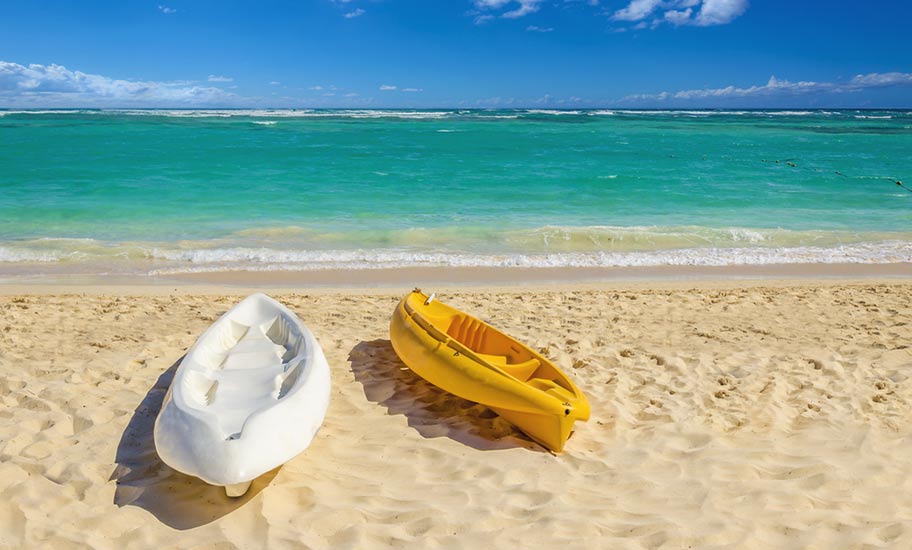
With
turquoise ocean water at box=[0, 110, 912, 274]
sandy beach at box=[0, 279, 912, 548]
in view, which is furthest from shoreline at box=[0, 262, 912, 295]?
sandy beach at box=[0, 279, 912, 548]

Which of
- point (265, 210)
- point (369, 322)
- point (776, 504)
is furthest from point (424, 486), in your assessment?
Answer: point (265, 210)

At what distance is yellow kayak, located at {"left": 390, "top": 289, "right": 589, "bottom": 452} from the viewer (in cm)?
473

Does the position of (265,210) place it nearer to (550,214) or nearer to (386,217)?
(386,217)

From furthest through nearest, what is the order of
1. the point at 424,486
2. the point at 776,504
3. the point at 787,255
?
the point at 787,255 < the point at 424,486 < the point at 776,504

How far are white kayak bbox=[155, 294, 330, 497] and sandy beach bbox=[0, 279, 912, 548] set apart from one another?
33cm

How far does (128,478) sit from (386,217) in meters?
10.8

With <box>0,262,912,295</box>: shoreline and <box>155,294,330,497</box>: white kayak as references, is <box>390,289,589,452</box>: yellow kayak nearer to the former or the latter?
<box>155,294,330,497</box>: white kayak

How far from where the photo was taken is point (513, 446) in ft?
15.8

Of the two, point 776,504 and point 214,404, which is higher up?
point 214,404

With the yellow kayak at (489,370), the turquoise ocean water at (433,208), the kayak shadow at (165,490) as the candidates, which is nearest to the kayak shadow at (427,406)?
the yellow kayak at (489,370)

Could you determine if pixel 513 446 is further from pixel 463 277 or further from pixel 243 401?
pixel 463 277

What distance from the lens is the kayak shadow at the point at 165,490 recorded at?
385cm

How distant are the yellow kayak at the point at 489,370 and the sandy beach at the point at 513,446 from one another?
0.71 ft

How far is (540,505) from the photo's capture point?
404 cm
